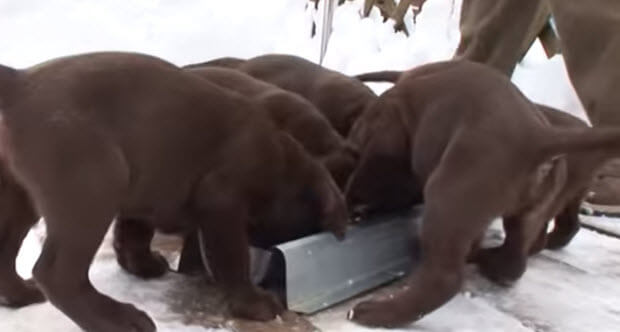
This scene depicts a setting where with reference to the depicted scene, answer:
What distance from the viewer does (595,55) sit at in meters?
2.32

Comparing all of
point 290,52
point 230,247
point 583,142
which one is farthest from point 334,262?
point 290,52

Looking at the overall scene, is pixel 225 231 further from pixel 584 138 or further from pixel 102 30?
pixel 102 30

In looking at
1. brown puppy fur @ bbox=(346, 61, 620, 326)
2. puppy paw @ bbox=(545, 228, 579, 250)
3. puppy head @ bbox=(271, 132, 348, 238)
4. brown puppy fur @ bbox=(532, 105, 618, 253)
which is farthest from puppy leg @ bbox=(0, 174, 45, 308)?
Answer: puppy paw @ bbox=(545, 228, 579, 250)

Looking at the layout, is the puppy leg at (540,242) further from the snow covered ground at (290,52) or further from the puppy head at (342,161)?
the puppy head at (342,161)

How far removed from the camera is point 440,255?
4.98 ft

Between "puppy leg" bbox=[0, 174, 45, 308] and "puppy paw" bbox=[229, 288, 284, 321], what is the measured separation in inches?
11.6

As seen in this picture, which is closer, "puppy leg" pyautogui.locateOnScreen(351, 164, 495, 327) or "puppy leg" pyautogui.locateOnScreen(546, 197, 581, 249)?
"puppy leg" pyautogui.locateOnScreen(351, 164, 495, 327)

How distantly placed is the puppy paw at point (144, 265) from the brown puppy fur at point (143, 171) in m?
0.10

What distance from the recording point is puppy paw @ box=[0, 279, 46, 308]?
5.05ft

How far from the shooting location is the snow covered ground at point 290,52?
1.58 meters

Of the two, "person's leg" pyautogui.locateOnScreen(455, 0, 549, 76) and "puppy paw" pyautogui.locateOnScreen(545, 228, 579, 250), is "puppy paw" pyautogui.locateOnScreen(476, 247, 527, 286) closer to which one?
"puppy paw" pyautogui.locateOnScreen(545, 228, 579, 250)

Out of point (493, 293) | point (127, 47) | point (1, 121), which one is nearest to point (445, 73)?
point (493, 293)

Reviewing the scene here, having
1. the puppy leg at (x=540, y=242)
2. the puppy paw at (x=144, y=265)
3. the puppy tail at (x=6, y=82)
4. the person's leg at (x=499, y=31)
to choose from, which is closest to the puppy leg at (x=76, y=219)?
the puppy tail at (x=6, y=82)

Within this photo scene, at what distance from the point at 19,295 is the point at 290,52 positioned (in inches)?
103
